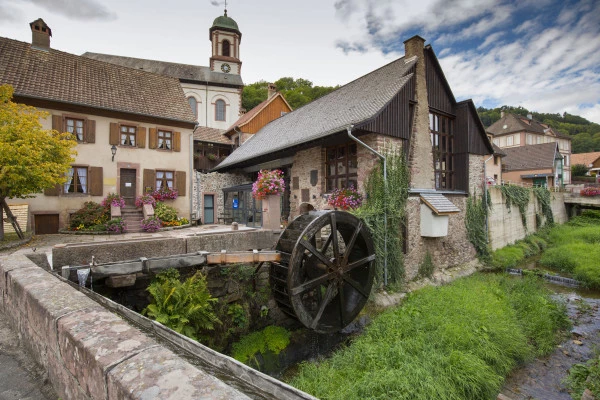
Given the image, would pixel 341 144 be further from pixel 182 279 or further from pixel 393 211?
pixel 182 279

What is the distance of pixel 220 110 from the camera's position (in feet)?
93.2

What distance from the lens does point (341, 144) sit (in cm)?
938

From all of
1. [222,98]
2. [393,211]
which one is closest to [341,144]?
[393,211]

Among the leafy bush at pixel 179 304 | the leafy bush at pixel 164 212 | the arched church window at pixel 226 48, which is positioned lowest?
the leafy bush at pixel 179 304

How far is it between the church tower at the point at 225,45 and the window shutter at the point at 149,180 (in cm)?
1956

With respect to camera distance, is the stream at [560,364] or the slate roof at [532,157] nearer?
the stream at [560,364]

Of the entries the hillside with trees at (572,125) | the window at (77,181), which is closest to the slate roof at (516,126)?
the hillside with trees at (572,125)

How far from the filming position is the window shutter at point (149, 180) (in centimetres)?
1315

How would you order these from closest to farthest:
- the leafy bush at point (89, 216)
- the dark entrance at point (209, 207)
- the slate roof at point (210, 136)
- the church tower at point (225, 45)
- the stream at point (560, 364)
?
the stream at point (560, 364), the leafy bush at point (89, 216), the dark entrance at point (209, 207), the slate roof at point (210, 136), the church tower at point (225, 45)

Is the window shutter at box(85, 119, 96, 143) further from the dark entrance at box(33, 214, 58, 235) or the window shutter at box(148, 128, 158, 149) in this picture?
the dark entrance at box(33, 214, 58, 235)

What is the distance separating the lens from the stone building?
335 inches

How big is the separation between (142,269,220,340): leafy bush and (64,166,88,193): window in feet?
32.1

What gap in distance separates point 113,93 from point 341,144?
10821mm

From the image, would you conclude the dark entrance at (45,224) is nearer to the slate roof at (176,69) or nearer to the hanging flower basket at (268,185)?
the hanging flower basket at (268,185)
